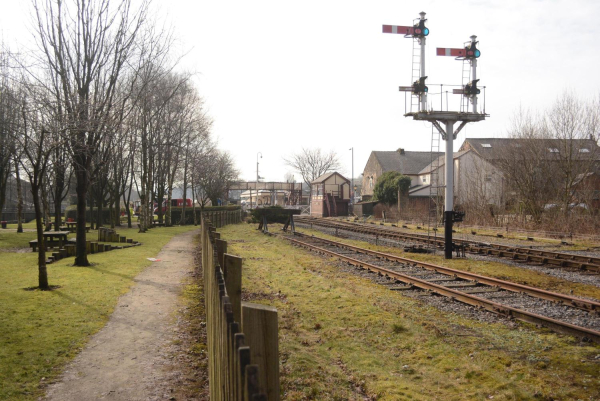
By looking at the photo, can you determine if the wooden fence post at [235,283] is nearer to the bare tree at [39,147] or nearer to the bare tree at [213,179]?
the bare tree at [39,147]

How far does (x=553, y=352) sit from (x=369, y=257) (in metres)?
10.5

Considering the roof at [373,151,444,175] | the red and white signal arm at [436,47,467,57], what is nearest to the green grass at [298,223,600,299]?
the red and white signal arm at [436,47,467,57]

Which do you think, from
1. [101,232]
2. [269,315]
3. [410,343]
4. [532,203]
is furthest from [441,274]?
[532,203]

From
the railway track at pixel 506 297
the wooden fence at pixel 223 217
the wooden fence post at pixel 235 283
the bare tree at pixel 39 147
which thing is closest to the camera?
the wooden fence post at pixel 235 283

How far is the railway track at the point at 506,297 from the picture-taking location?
26.2 ft

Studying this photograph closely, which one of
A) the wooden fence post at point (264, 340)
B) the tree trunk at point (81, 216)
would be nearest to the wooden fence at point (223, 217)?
the tree trunk at point (81, 216)

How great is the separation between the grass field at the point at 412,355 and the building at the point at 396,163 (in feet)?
184

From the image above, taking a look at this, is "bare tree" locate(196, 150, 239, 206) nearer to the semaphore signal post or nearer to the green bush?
the green bush

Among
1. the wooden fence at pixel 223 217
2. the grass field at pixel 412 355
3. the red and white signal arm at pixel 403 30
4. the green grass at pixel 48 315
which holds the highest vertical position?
the red and white signal arm at pixel 403 30

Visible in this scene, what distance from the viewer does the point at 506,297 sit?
33.7 feet

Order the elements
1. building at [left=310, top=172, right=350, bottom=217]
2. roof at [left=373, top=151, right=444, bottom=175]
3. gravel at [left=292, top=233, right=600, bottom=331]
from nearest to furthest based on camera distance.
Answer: gravel at [left=292, top=233, right=600, bottom=331], building at [left=310, top=172, right=350, bottom=217], roof at [left=373, top=151, right=444, bottom=175]

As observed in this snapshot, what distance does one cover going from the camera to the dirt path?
530 cm

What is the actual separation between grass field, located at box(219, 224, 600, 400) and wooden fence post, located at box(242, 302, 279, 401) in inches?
119

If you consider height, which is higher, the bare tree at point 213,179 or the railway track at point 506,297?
the bare tree at point 213,179
